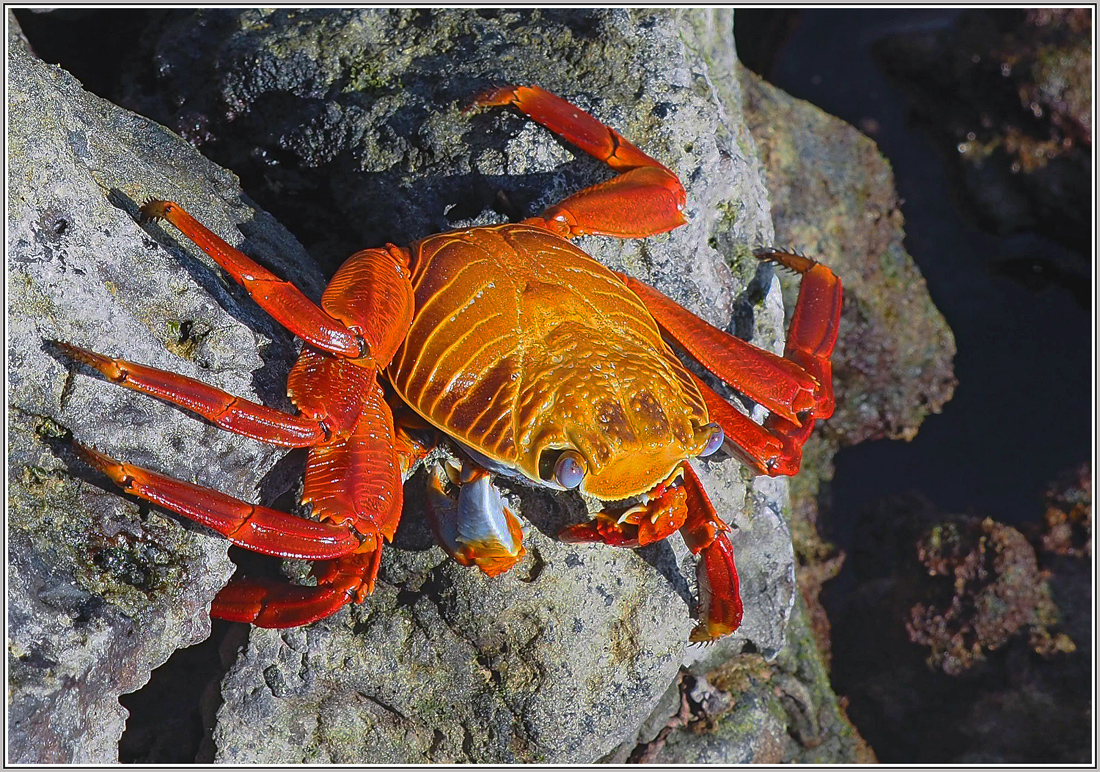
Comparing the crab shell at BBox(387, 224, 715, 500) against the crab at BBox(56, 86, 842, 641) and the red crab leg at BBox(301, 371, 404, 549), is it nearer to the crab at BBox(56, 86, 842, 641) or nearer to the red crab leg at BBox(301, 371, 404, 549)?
the crab at BBox(56, 86, 842, 641)

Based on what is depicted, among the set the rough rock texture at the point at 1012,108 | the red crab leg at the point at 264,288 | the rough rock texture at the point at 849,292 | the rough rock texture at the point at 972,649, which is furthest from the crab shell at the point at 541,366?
the rough rock texture at the point at 1012,108

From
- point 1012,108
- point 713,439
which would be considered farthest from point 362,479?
point 1012,108

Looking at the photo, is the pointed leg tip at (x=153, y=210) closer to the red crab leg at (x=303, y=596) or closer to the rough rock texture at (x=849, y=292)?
the red crab leg at (x=303, y=596)

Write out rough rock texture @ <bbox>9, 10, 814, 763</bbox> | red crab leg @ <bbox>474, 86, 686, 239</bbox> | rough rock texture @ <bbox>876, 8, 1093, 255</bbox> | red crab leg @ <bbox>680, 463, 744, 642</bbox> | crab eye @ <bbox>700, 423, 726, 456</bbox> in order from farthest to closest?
rough rock texture @ <bbox>876, 8, 1093, 255</bbox>
red crab leg @ <bbox>474, 86, 686, 239</bbox>
red crab leg @ <bbox>680, 463, 744, 642</bbox>
crab eye @ <bbox>700, 423, 726, 456</bbox>
rough rock texture @ <bbox>9, 10, 814, 763</bbox>

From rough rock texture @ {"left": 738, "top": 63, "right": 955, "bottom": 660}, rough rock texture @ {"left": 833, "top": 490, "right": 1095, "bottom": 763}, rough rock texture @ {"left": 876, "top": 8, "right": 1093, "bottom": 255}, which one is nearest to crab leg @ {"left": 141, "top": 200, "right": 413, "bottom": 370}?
rough rock texture @ {"left": 738, "top": 63, "right": 955, "bottom": 660}

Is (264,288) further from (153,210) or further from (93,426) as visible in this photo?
(93,426)

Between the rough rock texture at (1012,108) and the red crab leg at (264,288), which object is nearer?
the red crab leg at (264,288)
